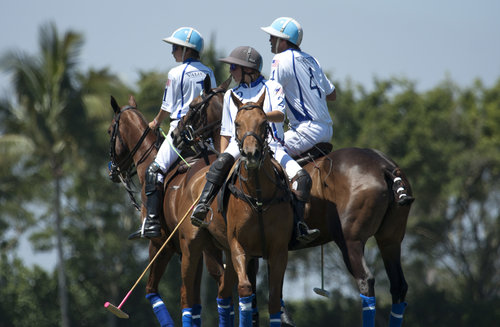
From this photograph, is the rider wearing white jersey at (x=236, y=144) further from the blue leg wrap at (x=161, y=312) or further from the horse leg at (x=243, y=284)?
the blue leg wrap at (x=161, y=312)

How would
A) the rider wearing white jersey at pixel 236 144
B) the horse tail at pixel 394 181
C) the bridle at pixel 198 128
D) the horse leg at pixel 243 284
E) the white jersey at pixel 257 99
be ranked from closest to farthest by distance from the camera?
the horse leg at pixel 243 284
the rider wearing white jersey at pixel 236 144
the white jersey at pixel 257 99
the horse tail at pixel 394 181
the bridle at pixel 198 128

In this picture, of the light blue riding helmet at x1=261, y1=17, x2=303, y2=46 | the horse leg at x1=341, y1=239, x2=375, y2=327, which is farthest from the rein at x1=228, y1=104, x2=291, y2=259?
the light blue riding helmet at x1=261, y1=17, x2=303, y2=46

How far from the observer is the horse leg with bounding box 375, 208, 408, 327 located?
11.8 m

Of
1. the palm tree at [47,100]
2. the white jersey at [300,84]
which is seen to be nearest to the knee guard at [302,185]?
the white jersey at [300,84]

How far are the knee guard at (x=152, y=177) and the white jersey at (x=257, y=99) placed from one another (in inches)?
64.7

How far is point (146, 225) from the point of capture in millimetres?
12500

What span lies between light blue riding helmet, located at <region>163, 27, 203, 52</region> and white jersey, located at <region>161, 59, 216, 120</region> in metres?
0.25

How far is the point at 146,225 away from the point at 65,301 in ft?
82.1

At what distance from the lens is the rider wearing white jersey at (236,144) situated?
1078cm

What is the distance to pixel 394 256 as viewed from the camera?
12.0m

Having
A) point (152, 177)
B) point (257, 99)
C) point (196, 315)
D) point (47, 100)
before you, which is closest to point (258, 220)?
point (257, 99)

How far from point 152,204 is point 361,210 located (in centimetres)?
311

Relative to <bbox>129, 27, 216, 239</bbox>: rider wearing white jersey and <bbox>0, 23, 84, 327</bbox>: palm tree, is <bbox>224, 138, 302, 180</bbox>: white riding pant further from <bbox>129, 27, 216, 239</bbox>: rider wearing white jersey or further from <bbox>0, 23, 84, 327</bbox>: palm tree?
<bbox>0, 23, 84, 327</bbox>: palm tree

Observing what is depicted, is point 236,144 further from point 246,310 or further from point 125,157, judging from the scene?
point 125,157
